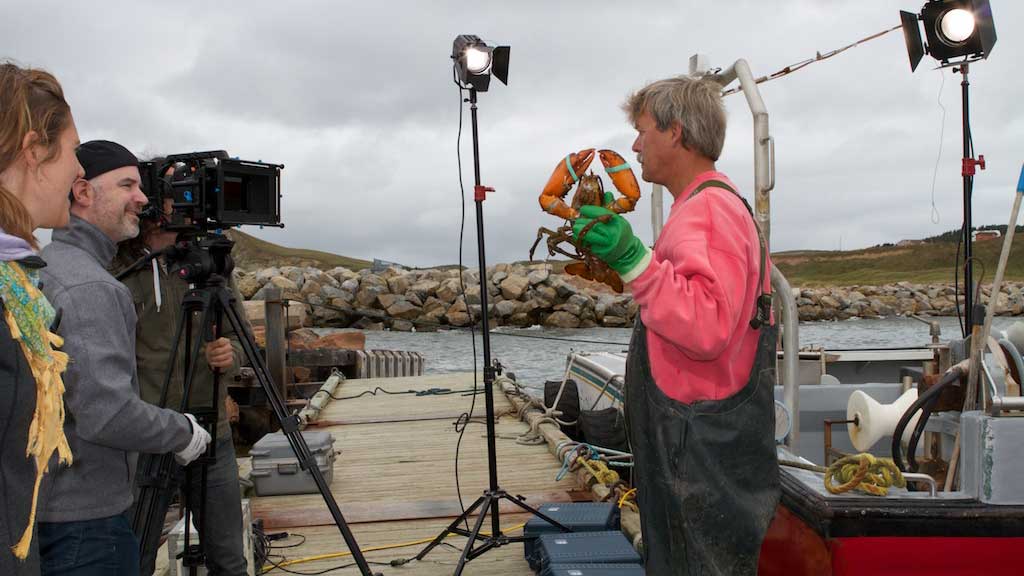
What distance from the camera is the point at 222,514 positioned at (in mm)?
3236

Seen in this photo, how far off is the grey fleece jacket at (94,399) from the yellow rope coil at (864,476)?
2.09 meters

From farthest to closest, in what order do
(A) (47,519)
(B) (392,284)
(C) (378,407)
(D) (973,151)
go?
1. (B) (392,284)
2. (C) (378,407)
3. (D) (973,151)
4. (A) (47,519)

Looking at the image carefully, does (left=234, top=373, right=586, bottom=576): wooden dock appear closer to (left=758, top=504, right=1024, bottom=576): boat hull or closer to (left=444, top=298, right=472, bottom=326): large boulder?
(left=758, top=504, right=1024, bottom=576): boat hull

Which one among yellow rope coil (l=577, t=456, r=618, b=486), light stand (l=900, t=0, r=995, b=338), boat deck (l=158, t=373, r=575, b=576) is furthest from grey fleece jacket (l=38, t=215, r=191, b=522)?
light stand (l=900, t=0, r=995, b=338)

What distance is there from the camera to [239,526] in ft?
10.9

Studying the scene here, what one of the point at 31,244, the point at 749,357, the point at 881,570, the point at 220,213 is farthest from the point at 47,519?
the point at 881,570

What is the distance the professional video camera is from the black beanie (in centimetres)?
27

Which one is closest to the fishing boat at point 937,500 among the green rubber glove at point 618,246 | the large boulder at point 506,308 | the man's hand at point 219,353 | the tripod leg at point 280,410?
the green rubber glove at point 618,246

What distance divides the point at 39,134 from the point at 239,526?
2.17 metres

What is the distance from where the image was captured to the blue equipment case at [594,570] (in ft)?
11.3

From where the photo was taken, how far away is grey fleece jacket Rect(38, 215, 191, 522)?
2.10 meters

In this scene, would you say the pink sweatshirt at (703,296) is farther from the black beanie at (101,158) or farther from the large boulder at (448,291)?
the large boulder at (448,291)

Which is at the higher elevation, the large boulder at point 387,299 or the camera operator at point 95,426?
the large boulder at point 387,299

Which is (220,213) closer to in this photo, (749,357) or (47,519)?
(47,519)
